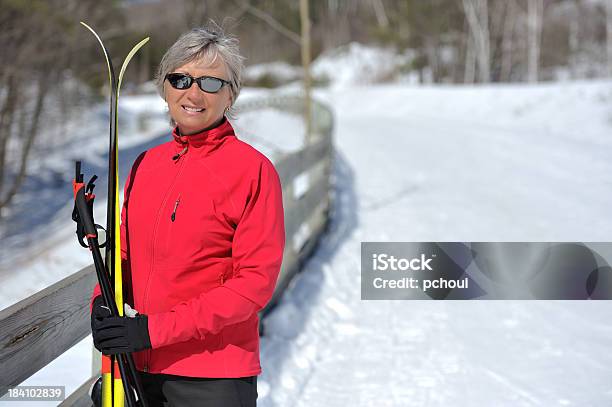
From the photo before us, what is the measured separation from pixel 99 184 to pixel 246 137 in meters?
3.18

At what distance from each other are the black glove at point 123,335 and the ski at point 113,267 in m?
0.06

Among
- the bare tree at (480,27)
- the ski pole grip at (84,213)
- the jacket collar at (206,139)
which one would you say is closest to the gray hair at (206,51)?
the jacket collar at (206,139)

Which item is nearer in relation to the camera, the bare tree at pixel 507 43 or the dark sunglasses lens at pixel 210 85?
the dark sunglasses lens at pixel 210 85

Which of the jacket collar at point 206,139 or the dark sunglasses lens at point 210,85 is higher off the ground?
the dark sunglasses lens at point 210,85

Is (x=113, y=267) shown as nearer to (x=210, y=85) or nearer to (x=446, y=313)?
(x=210, y=85)

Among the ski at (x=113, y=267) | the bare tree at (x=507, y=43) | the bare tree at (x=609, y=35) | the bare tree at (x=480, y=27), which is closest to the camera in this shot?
the ski at (x=113, y=267)

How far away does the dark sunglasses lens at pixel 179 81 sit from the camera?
200 cm

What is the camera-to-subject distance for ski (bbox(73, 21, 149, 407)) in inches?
76.1

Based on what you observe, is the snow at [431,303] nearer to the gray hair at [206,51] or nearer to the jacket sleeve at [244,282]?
the jacket sleeve at [244,282]

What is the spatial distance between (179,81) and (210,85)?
3.8 inches

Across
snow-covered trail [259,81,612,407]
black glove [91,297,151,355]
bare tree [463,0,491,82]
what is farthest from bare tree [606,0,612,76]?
black glove [91,297,151,355]

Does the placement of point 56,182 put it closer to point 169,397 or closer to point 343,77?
point 169,397

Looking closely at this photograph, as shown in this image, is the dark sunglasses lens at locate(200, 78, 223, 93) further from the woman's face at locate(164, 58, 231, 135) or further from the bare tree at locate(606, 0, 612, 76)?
the bare tree at locate(606, 0, 612, 76)

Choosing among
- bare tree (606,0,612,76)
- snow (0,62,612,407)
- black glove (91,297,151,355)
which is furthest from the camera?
bare tree (606,0,612,76)
